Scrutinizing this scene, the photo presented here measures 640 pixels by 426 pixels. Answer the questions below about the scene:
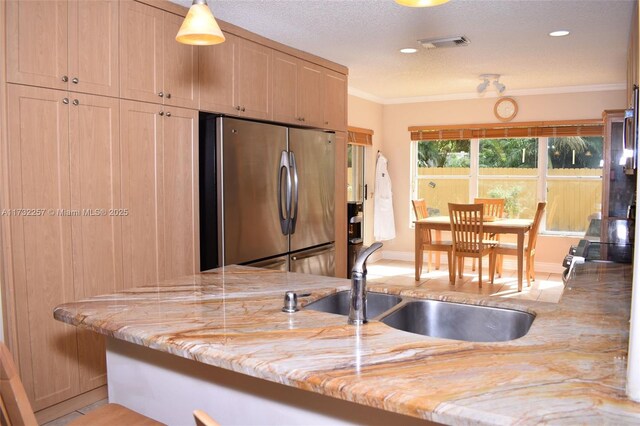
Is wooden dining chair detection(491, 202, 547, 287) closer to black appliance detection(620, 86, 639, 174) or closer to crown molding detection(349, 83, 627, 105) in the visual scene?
crown molding detection(349, 83, 627, 105)

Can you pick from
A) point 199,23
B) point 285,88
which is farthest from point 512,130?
point 199,23

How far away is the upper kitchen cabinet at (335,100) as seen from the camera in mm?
4809

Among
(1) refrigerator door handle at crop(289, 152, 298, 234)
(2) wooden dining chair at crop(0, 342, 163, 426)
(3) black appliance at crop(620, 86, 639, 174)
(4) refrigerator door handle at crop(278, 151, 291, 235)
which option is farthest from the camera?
(1) refrigerator door handle at crop(289, 152, 298, 234)

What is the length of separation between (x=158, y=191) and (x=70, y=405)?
129cm

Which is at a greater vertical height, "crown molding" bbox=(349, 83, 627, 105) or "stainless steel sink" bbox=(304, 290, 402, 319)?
"crown molding" bbox=(349, 83, 627, 105)

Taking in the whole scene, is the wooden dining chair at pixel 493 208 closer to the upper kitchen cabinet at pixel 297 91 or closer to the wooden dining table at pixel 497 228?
the wooden dining table at pixel 497 228

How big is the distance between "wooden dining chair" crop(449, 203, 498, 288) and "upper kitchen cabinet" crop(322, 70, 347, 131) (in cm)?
159

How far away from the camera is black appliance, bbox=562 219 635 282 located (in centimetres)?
269

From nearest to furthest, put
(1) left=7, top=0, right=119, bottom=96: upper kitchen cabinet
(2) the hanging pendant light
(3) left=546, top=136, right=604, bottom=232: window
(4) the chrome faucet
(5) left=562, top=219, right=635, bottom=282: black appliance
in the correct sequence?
(4) the chrome faucet < (2) the hanging pendant light < (1) left=7, top=0, right=119, bottom=96: upper kitchen cabinet < (5) left=562, top=219, right=635, bottom=282: black appliance < (3) left=546, top=136, right=604, bottom=232: window

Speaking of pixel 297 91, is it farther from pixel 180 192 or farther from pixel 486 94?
pixel 486 94

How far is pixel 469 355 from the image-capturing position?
1227 millimetres

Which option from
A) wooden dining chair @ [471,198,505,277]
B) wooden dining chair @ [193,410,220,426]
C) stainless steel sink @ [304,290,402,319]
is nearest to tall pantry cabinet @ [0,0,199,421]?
stainless steel sink @ [304,290,402,319]

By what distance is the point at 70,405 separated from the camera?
2717 millimetres

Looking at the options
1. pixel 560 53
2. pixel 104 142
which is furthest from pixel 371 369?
pixel 560 53
